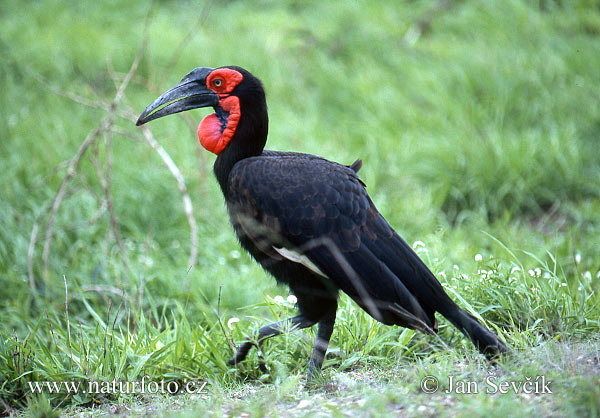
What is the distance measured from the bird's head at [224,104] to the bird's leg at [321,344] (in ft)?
2.72

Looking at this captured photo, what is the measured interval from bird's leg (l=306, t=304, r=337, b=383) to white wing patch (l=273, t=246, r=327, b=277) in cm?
26

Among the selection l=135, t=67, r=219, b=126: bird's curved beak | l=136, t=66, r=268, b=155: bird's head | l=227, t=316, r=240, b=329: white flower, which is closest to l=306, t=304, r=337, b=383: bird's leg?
l=227, t=316, r=240, b=329: white flower

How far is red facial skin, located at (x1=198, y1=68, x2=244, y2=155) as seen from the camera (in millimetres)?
2863

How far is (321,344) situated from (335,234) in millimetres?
497

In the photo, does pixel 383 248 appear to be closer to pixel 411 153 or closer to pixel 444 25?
pixel 411 153

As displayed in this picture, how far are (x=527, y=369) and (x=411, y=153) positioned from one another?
3134mm

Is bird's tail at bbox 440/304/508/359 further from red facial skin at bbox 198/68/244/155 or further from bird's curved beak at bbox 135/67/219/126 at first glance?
bird's curved beak at bbox 135/67/219/126

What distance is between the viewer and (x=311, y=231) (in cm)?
261

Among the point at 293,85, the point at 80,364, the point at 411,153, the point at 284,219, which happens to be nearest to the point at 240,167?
the point at 284,219

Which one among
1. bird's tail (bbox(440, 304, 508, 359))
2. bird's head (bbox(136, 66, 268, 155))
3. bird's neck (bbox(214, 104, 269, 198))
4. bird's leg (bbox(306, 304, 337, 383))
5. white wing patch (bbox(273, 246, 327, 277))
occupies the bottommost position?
bird's leg (bbox(306, 304, 337, 383))

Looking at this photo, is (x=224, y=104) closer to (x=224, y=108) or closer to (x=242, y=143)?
(x=224, y=108)

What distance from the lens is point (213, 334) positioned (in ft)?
10.2

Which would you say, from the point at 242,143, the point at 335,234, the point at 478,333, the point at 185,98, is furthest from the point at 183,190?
the point at 478,333

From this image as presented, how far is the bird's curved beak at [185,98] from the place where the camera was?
9.53ft
